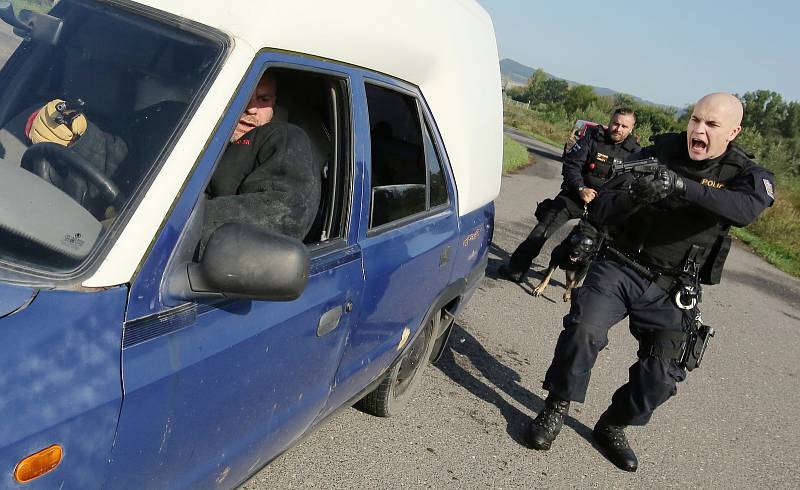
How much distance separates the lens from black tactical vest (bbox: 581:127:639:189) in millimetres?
7566

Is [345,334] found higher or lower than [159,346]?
lower

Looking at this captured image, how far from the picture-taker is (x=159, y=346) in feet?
5.75

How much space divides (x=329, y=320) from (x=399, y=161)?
3.62ft

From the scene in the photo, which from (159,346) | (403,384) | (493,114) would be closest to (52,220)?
(159,346)

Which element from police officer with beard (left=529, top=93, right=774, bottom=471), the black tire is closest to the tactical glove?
the black tire

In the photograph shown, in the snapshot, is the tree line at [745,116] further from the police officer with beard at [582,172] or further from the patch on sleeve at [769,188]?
the patch on sleeve at [769,188]

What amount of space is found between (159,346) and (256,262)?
1.01 ft

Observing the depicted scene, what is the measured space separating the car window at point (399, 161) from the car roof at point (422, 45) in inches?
5.2

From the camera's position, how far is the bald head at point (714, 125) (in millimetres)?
3977

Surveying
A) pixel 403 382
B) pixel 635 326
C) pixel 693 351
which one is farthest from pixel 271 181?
pixel 693 351

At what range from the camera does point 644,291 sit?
425 cm

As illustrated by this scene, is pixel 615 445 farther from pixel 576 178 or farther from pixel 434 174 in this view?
pixel 576 178

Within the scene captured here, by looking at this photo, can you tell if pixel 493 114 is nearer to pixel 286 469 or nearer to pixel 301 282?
pixel 286 469

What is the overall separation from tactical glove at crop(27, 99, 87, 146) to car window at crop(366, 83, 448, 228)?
3.60 ft
